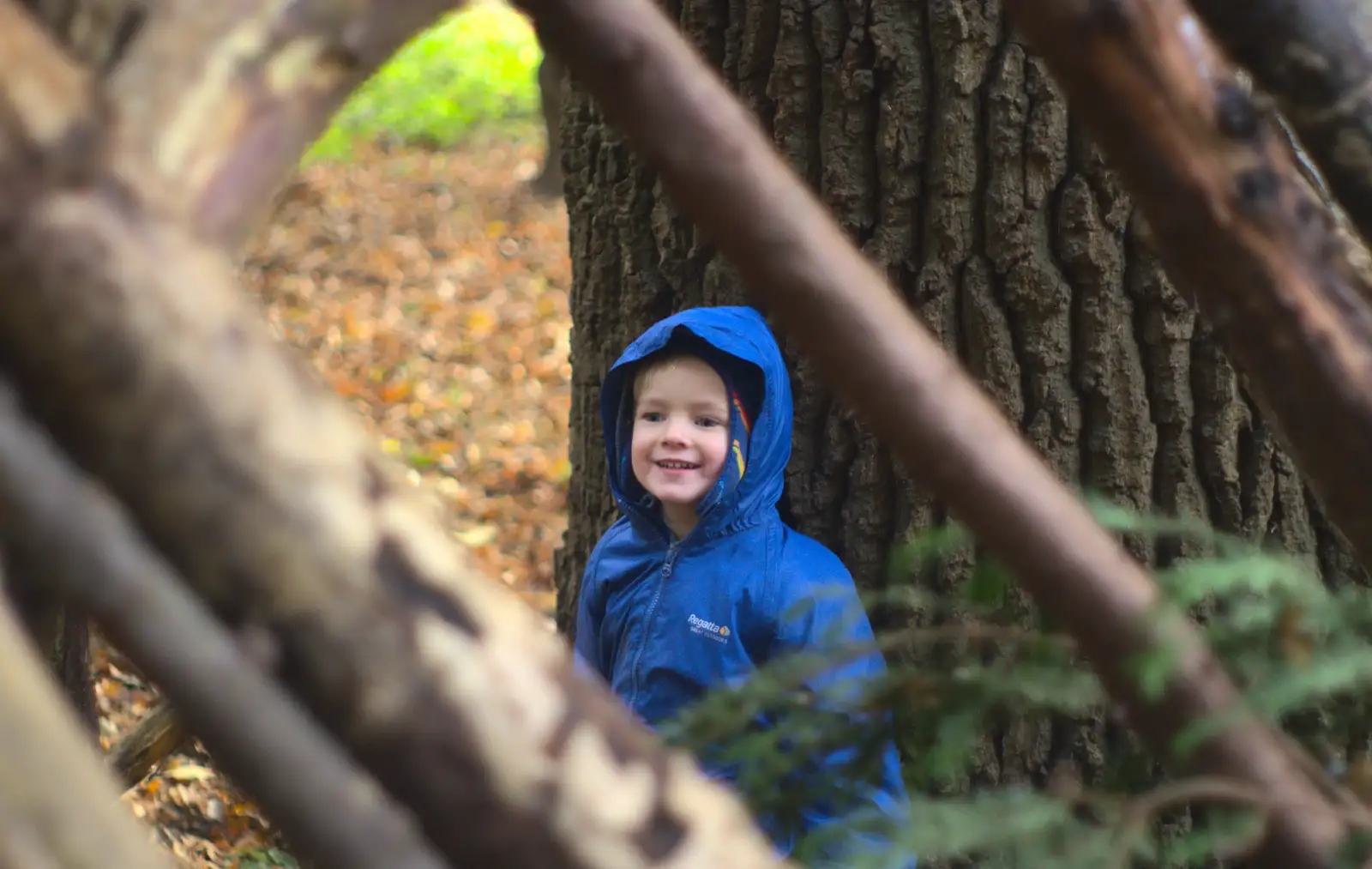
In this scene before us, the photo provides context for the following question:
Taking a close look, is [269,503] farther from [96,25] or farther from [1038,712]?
[1038,712]

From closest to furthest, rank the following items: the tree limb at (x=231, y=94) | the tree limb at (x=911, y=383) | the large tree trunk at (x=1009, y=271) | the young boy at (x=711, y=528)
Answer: the tree limb at (x=231, y=94), the tree limb at (x=911, y=383), the large tree trunk at (x=1009, y=271), the young boy at (x=711, y=528)

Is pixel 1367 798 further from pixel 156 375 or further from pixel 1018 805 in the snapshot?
pixel 156 375

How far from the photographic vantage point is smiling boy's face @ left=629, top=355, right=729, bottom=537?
2660 millimetres

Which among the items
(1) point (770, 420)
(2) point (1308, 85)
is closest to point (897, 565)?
(2) point (1308, 85)

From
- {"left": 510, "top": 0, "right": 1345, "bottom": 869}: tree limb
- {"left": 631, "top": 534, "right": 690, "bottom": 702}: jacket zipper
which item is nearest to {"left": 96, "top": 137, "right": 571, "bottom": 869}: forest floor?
{"left": 631, "top": 534, "right": 690, "bottom": 702}: jacket zipper

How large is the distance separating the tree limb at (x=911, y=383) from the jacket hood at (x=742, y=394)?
1.47 metres

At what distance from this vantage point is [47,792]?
2.21 ft

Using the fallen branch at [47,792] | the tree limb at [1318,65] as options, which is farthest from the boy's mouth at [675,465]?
the fallen branch at [47,792]

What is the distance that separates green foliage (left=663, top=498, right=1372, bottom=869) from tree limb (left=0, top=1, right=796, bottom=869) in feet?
0.96

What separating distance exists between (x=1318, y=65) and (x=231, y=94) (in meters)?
0.86

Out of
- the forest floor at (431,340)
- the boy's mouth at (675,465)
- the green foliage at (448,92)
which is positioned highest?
the green foliage at (448,92)

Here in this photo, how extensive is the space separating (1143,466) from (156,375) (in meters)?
2.16

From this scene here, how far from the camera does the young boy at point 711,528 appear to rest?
2576 millimetres

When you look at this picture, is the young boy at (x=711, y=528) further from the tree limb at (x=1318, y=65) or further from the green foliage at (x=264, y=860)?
the tree limb at (x=1318, y=65)
